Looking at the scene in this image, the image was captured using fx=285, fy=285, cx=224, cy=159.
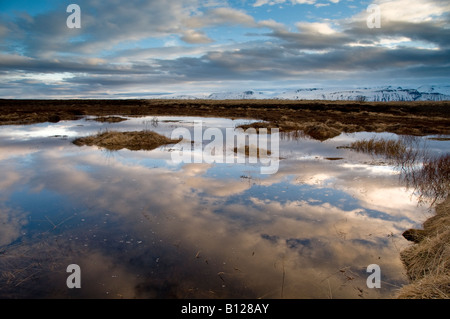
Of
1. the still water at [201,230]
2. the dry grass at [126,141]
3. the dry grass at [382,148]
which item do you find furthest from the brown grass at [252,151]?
the dry grass at [382,148]

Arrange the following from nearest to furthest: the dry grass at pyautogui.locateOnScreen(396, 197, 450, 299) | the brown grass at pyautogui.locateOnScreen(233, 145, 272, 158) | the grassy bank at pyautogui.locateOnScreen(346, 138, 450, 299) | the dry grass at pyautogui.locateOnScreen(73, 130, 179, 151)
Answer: the dry grass at pyautogui.locateOnScreen(396, 197, 450, 299)
the grassy bank at pyautogui.locateOnScreen(346, 138, 450, 299)
the brown grass at pyautogui.locateOnScreen(233, 145, 272, 158)
the dry grass at pyautogui.locateOnScreen(73, 130, 179, 151)

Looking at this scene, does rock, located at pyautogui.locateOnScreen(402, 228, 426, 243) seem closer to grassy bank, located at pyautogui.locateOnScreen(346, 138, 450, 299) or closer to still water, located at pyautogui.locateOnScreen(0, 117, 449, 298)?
grassy bank, located at pyautogui.locateOnScreen(346, 138, 450, 299)

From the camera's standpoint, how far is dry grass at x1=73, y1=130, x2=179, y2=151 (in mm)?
18734

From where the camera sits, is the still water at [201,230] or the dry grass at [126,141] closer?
the still water at [201,230]

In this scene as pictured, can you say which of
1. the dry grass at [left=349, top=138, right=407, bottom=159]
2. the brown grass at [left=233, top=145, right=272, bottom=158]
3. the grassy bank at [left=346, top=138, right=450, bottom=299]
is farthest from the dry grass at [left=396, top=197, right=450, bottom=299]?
the dry grass at [left=349, top=138, right=407, bottom=159]

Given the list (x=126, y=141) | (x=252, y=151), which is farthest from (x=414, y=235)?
(x=126, y=141)

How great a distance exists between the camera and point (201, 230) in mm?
7328

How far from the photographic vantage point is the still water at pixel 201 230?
5.25 meters

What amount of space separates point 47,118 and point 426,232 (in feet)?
135

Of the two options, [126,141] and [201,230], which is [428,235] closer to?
[201,230]

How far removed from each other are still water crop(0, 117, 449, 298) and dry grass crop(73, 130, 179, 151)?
17.0ft

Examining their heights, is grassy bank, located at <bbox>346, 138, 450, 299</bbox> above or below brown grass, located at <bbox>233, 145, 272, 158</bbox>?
below

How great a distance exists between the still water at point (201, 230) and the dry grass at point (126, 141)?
5.19m

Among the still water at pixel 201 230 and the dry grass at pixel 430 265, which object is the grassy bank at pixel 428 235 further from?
the still water at pixel 201 230
